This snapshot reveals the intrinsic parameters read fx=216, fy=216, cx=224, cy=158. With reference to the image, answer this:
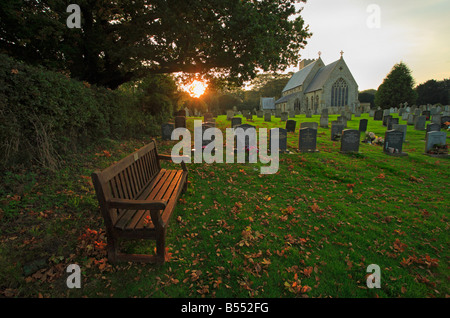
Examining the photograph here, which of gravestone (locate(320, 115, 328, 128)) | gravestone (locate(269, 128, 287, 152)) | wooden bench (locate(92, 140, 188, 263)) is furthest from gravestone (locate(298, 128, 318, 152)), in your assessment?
gravestone (locate(320, 115, 328, 128))

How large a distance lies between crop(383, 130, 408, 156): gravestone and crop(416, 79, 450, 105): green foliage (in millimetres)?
54019

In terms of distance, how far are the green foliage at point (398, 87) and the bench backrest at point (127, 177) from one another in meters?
50.9

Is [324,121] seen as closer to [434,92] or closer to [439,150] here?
[439,150]

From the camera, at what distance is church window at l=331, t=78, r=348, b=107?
42625mm

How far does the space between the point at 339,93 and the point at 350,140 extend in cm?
3963

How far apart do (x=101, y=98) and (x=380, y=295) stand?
9.72 m

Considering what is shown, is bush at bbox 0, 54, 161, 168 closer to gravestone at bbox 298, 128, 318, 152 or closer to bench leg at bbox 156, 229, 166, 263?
bench leg at bbox 156, 229, 166, 263

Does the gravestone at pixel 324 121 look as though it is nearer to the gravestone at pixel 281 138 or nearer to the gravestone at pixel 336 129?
the gravestone at pixel 336 129

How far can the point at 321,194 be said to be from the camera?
5.61m

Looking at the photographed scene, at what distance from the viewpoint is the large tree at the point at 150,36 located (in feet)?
25.6

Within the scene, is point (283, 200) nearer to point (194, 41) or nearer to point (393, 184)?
point (393, 184)

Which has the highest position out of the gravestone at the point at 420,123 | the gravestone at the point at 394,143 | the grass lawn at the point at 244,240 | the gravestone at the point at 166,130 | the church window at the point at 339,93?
the church window at the point at 339,93

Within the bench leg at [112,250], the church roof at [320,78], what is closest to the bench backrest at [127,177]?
the bench leg at [112,250]
